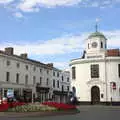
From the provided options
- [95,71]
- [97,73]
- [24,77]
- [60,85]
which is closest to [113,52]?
[95,71]

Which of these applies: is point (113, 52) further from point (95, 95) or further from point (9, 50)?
point (9, 50)

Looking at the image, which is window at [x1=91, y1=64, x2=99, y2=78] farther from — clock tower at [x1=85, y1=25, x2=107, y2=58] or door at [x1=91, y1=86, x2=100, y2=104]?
clock tower at [x1=85, y1=25, x2=107, y2=58]

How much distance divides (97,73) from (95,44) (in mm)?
7067

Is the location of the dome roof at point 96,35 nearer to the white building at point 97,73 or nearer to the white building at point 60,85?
the white building at point 97,73

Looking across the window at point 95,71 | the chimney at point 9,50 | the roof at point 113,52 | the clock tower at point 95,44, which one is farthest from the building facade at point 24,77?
the roof at point 113,52

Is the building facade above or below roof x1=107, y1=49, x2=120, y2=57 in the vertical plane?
below

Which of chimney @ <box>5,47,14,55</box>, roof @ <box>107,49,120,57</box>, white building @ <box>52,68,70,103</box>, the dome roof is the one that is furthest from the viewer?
white building @ <box>52,68,70,103</box>

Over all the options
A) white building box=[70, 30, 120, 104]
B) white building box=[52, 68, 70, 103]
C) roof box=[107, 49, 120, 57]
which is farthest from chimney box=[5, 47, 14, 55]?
white building box=[52, 68, 70, 103]

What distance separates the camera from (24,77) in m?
73.6

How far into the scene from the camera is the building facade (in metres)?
66.7

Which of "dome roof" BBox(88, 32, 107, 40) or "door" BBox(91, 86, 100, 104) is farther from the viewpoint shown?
"dome roof" BBox(88, 32, 107, 40)

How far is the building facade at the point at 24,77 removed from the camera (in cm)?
6669

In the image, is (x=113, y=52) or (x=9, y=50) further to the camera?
(x=113, y=52)

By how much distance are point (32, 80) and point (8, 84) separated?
1039cm
